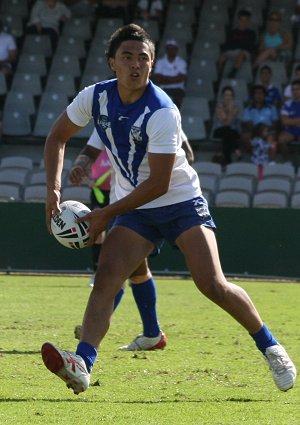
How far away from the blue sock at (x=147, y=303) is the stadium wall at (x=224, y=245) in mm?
7859

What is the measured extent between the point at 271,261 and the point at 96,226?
34.2 feet

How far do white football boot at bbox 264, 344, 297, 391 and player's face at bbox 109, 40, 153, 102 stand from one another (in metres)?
1.81

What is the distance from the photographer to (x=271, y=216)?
17.0m

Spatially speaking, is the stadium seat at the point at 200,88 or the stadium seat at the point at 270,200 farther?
the stadium seat at the point at 200,88

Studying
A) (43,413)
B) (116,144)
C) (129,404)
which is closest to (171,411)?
(129,404)

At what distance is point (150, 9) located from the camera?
24031 mm

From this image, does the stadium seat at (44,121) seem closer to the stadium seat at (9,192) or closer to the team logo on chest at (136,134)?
the stadium seat at (9,192)

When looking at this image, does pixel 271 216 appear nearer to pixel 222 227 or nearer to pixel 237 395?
pixel 222 227

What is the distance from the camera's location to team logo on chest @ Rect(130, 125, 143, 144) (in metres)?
6.95

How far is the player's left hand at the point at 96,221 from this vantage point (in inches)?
273

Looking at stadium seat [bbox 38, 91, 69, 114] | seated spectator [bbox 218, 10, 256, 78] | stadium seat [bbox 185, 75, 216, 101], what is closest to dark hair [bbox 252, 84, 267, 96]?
seated spectator [bbox 218, 10, 256, 78]

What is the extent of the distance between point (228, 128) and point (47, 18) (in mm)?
5565

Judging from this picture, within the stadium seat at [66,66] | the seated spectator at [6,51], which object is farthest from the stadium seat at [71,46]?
the seated spectator at [6,51]

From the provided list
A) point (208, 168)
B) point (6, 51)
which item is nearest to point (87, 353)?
point (208, 168)
